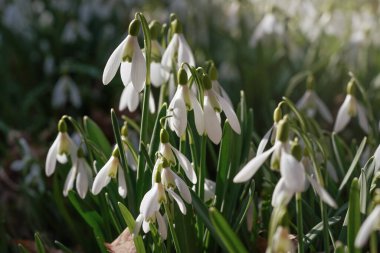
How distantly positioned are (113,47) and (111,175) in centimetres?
219

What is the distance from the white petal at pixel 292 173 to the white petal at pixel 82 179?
710 mm

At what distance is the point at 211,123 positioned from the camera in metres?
1.49

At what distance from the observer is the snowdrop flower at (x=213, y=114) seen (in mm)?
1486

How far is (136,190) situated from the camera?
1753 mm

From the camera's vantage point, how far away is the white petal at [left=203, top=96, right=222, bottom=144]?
1.48 meters

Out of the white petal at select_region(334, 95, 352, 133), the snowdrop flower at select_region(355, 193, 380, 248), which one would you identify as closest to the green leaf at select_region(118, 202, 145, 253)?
the snowdrop flower at select_region(355, 193, 380, 248)

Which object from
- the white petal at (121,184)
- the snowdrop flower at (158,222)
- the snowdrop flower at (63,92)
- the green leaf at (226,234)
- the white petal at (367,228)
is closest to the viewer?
the white petal at (367,228)

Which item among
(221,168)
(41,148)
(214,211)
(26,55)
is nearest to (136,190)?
(221,168)

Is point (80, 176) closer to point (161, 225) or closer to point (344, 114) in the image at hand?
point (161, 225)

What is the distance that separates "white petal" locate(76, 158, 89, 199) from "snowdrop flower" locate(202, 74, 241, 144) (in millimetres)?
422

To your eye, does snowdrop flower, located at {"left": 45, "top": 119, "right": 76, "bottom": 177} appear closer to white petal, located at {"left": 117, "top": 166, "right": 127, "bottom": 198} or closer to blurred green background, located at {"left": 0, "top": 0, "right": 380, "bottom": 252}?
white petal, located at {"left": 117, "top": 166, "right": 127, "bottom": 198}

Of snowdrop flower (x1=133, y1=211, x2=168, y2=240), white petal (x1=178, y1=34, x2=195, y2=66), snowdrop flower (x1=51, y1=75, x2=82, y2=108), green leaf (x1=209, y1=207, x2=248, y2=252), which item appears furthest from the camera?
snowdrop flower (x1=51, y1=75, x2=82, y2=108)

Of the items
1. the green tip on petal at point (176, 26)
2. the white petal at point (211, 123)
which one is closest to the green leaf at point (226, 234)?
the white petal at point (211, 123)

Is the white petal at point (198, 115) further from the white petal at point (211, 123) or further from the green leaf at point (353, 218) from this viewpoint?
the green leaf at point (353, 218)
